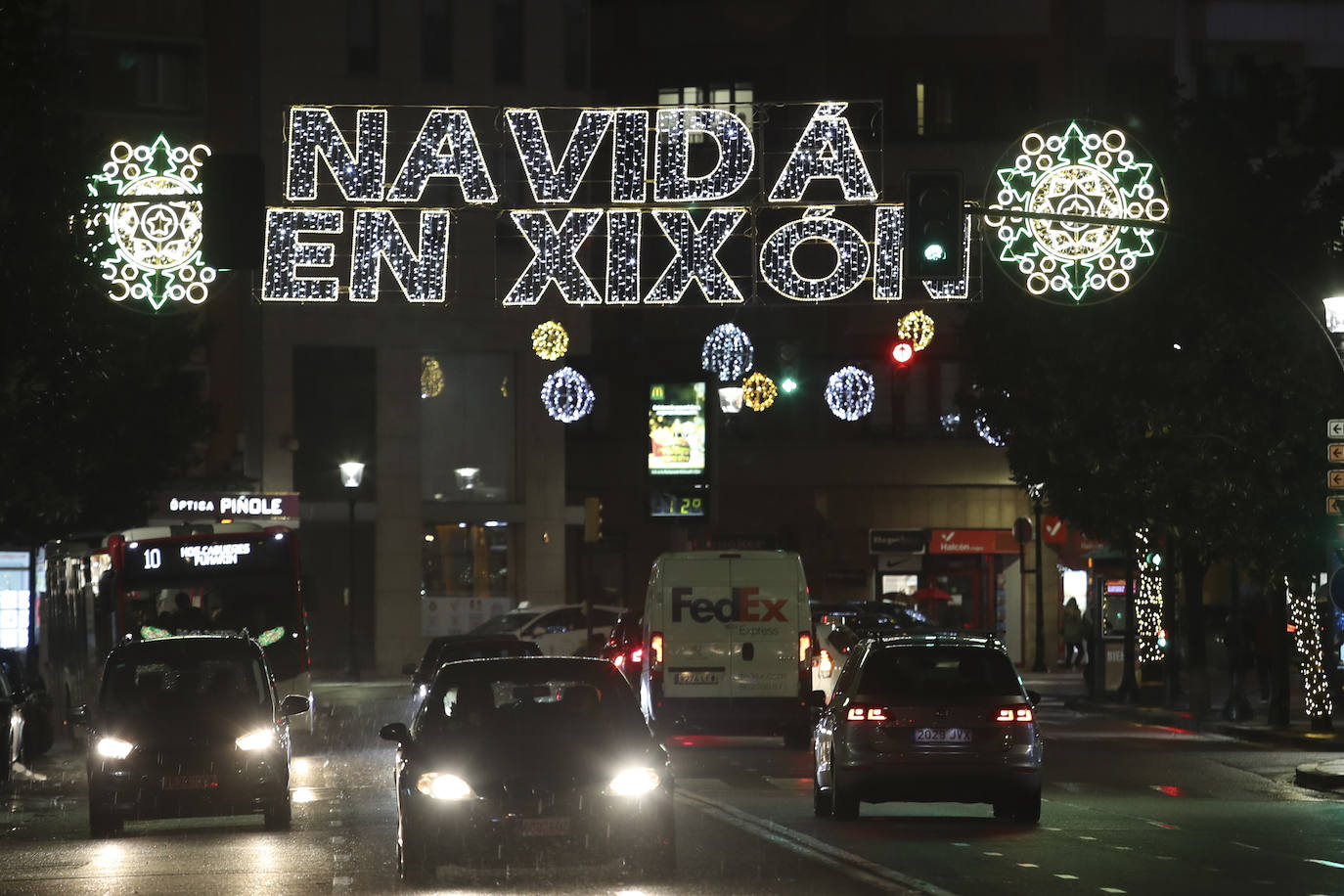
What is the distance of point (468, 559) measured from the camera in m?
57.3

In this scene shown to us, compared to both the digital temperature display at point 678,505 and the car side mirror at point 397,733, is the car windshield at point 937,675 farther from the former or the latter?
the digital temperature display at point 678,505

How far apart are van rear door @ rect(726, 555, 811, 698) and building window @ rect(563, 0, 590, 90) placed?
29971 millimetres

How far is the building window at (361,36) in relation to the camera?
55094 mm

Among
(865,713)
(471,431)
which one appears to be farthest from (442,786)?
(471,431)

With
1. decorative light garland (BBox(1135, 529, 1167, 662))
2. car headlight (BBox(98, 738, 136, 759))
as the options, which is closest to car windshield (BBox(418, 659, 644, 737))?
car headlight (BBox(98, 738, 136, 759))

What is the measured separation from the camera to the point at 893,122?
62.2 m

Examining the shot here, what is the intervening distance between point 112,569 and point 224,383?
27.4 metres

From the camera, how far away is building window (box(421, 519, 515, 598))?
187ft

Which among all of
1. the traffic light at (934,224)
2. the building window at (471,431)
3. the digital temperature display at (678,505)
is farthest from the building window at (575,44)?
the traffic light at (934,224)

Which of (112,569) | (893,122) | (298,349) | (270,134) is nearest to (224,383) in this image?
Result: (298,349)

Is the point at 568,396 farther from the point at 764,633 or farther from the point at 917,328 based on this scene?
the point at 764,633

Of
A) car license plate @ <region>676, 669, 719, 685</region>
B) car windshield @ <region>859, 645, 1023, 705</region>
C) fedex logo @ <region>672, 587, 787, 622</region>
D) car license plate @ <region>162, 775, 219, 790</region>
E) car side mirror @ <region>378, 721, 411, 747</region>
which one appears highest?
fedex logo @ <region>672, 587, 787, 622</region>

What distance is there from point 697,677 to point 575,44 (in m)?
31.1

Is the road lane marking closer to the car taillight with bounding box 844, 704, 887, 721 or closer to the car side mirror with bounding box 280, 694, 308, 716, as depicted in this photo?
the car taillight with bounding box 844, 704, 887, 721
